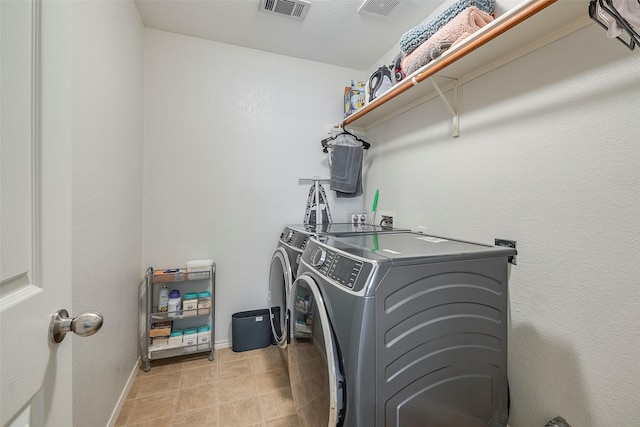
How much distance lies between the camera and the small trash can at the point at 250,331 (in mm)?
2115

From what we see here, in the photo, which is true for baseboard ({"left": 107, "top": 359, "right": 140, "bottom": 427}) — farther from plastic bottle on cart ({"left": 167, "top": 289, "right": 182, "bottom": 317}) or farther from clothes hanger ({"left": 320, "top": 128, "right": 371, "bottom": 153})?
clothes hanger ({"left": 320, "top": 128, "right": 371, "bottom": 153})

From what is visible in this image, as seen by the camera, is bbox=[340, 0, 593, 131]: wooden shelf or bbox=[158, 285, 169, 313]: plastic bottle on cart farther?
bbox=[158, 285, 169, 313]: plastic bottle on cart

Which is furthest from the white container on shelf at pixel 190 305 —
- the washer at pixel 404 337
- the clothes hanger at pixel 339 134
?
the clothes hanger at pixel 339 134

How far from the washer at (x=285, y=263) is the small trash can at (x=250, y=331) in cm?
9

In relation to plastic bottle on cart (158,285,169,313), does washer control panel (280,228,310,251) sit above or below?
above

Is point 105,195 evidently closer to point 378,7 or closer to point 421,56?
point 421,56

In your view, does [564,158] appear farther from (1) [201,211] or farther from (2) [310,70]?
(1) [201,211]

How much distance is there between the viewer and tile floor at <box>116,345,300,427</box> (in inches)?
57.5

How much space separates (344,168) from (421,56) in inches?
42.6

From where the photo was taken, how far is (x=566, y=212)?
3.39ft

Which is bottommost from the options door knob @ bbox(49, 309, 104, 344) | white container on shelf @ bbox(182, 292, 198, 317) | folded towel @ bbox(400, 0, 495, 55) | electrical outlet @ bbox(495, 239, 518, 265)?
white container on shelf @ bbox(182, 292, 198, 317)

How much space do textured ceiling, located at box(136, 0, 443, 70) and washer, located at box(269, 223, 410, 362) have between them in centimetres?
153

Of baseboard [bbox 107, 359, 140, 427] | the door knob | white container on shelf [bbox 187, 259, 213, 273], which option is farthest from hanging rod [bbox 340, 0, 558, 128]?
baseboard [bbox 107, 359, 140, 427]

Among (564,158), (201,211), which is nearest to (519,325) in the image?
(564,158)
